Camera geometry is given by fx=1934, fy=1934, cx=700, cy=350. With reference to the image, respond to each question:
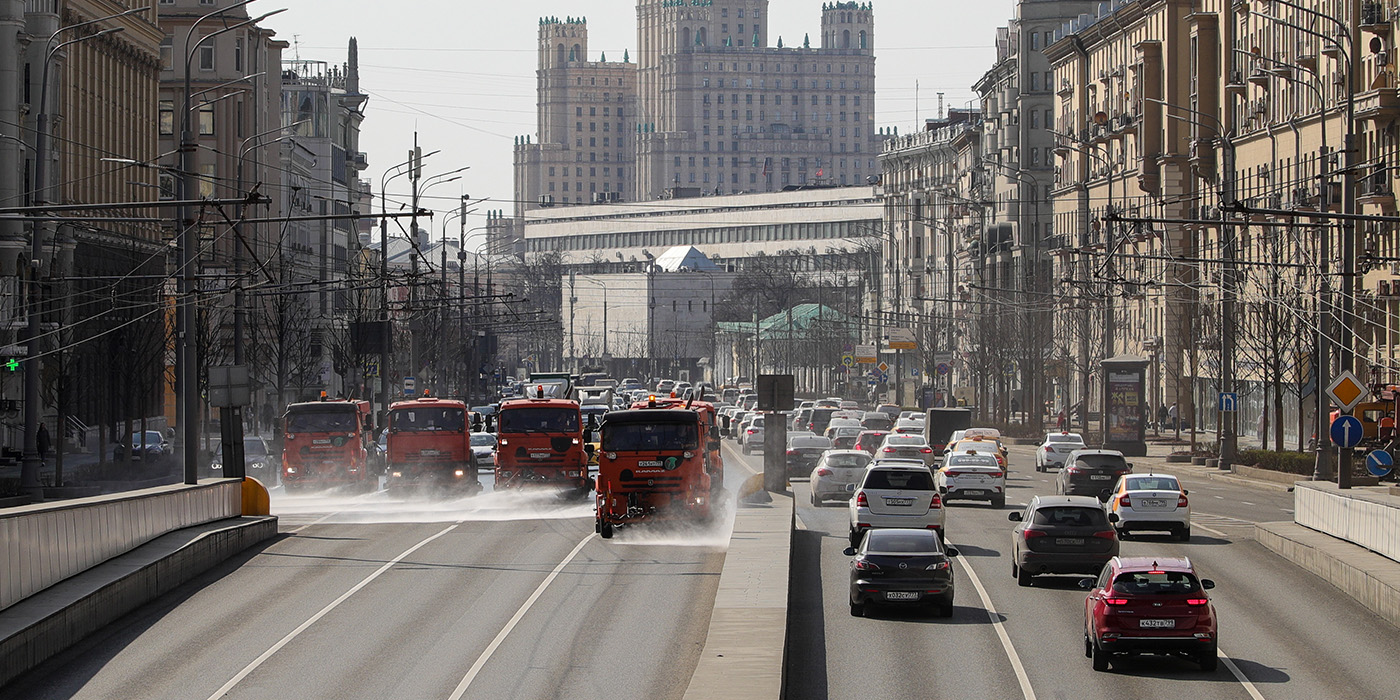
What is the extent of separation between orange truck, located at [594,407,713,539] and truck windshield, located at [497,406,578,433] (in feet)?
31.0

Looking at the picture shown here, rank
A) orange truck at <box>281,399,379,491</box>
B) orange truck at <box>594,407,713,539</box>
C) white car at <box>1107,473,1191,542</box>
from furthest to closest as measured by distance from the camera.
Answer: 1. orange truck at <box>281,399,379,491</box>
2. white car at <box>1107,473,1191,542</box>
3. orange truck at <box>594,407,713,539</box>

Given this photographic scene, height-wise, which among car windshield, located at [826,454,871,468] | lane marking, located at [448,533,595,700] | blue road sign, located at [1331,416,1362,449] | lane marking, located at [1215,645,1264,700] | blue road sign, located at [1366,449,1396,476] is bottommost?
lane marking, located at [1215,645,1264,700]

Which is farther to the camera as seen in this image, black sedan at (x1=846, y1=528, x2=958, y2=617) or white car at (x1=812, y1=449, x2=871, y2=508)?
white car at (x1=812, y1=449, x2=871, y2=508)

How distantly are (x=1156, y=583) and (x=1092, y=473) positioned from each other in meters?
24.3

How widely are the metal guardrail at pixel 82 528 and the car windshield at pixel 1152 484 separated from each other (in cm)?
1736

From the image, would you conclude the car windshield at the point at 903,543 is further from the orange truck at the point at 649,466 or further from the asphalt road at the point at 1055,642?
the orange truck at the point at 649,466

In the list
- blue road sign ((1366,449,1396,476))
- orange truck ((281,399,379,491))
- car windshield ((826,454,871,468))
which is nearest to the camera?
blue road sign ((1366,449,1396,476))

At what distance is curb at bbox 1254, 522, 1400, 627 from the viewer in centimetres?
2748

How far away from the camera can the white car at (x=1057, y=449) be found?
202 ft

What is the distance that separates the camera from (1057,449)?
61844 millimetres

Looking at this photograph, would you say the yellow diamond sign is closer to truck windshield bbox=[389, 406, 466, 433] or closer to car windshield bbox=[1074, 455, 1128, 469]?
car windshield bbox=[1074, 455, 1128, 469]

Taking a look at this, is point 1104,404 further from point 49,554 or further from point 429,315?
point 49,554

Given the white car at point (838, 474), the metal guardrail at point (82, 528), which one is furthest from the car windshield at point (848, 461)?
the metal guardrail at point (82, 528)

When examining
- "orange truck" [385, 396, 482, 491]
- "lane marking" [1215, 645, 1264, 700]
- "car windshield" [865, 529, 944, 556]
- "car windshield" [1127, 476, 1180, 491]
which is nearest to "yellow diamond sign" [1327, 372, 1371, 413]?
"car windshield" [1127, 476, 1180, 491]
